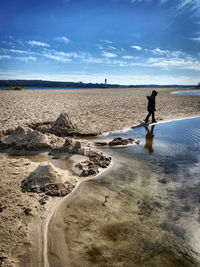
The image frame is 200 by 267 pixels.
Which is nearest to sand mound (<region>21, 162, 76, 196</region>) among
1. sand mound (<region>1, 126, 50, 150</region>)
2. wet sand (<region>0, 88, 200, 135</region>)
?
sand mound (<region>1, 126, 50, 150</region>)

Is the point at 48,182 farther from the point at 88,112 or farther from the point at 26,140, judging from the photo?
the point at 88,112

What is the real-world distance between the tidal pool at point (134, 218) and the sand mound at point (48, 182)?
0.23 metres

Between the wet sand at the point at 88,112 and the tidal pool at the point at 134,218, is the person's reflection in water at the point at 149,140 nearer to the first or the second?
the tidal pool at the point at 134,218

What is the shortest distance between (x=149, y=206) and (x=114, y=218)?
0.71 meters

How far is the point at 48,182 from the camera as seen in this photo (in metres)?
3.68

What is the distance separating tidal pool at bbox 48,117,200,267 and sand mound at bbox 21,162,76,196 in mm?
232

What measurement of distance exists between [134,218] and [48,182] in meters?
1.74

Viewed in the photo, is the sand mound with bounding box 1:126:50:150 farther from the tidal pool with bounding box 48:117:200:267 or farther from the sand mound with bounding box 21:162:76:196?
the tidal pool with bounding box 48:117:200:267

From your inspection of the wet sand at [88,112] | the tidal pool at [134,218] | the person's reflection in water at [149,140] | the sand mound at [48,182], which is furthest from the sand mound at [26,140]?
the person's reflection in water at [149,140]

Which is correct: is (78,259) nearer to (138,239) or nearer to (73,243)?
(73,243)

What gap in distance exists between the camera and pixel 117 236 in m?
2.63

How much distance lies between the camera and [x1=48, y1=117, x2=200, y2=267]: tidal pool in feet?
7.77

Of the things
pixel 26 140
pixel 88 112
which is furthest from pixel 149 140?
pixel 88 112

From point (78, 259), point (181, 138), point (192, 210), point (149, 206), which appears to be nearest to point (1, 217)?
point (78, 259)
